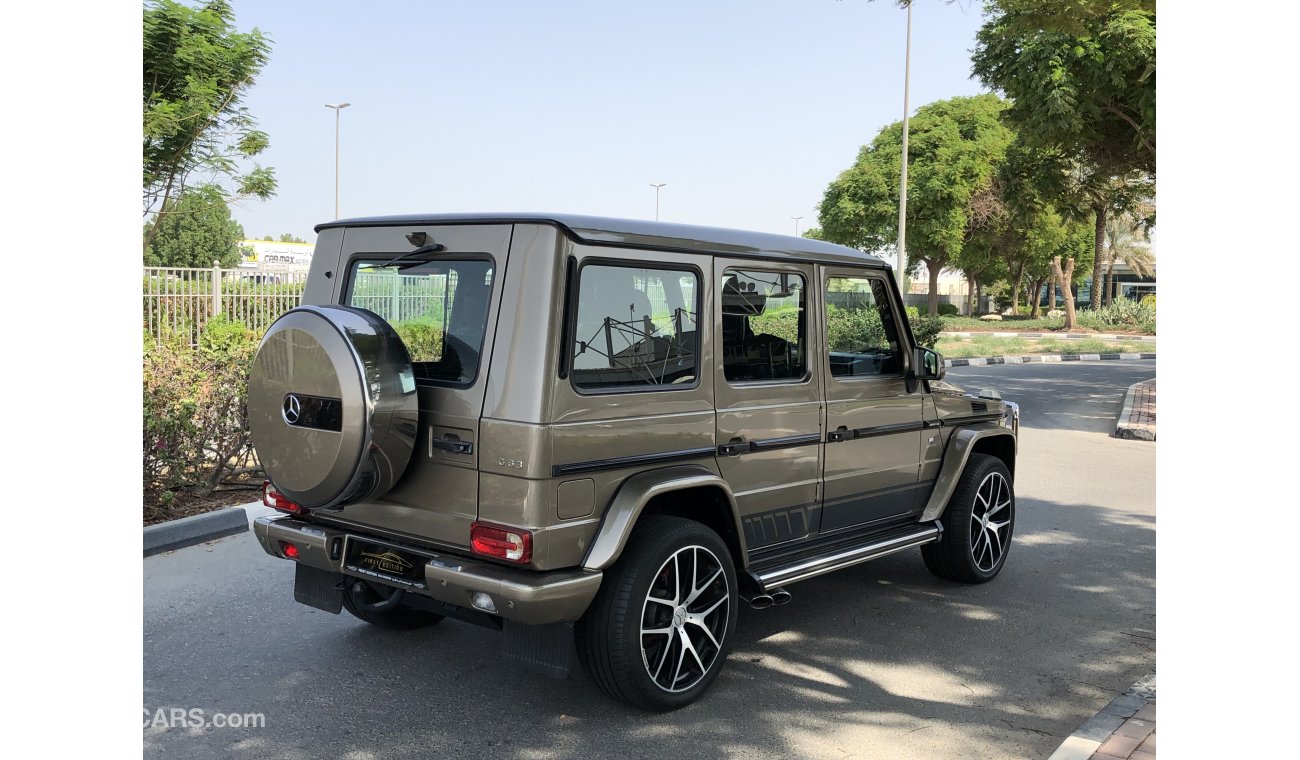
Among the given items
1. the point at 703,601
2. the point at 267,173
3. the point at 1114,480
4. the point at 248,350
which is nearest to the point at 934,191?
the point at 267,173

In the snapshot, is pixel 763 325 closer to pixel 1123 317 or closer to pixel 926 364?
pixel 926 364

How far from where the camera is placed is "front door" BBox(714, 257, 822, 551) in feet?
15.4

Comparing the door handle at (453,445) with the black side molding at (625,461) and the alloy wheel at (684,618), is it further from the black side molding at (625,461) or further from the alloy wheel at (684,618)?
the alloy wheel at (684,618)

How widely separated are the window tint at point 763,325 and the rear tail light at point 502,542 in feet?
4.31

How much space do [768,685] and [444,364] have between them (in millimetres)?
2032

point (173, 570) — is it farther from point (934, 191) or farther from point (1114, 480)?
point (934, 191)

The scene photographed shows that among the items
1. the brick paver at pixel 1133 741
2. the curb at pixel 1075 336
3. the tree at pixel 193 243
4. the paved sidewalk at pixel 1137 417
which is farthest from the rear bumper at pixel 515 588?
the tree at pixel 193 243

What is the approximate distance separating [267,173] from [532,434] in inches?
709

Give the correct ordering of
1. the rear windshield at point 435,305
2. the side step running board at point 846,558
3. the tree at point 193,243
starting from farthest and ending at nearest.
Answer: the tree at point 193,243 < the side step running board at point 846,558 < the rear windshield at point 435,305

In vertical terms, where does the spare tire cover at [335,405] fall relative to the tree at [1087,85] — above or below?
below

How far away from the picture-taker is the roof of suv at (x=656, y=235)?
4.11 metres

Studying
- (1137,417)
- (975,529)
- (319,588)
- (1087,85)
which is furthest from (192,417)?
(1087,85)

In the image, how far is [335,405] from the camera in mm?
3975

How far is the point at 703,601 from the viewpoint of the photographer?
4.51m
